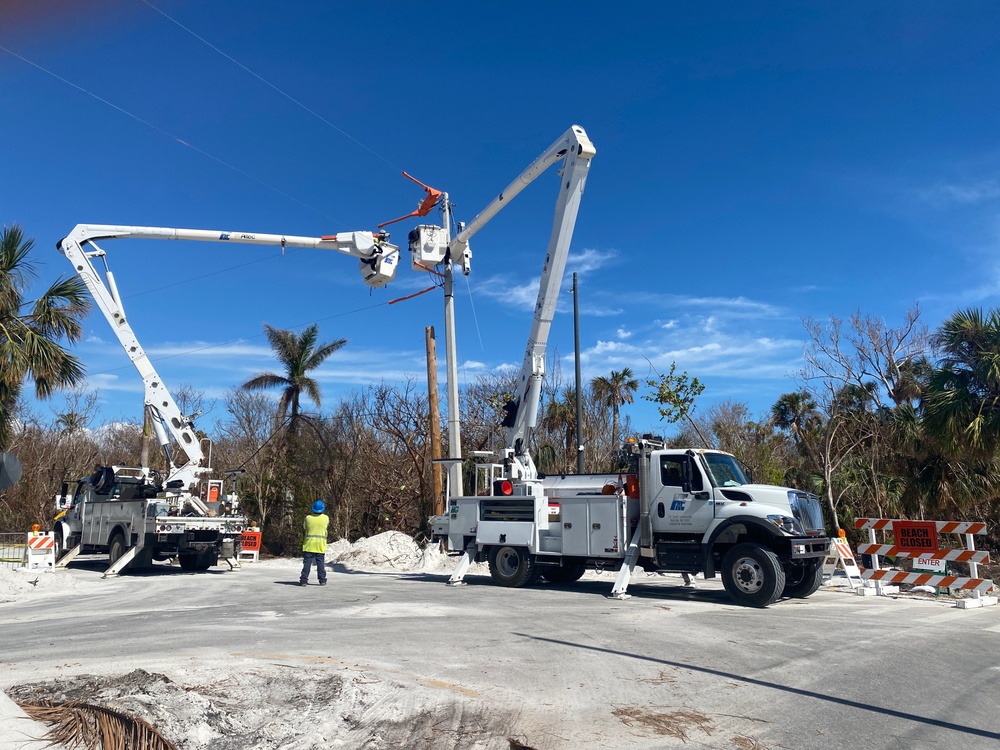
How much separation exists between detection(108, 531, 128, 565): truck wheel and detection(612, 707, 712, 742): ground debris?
16.0 metres

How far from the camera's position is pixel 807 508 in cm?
1330

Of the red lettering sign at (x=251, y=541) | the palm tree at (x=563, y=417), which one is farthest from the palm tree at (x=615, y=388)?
the red lettering sign at (x=251, y=541)

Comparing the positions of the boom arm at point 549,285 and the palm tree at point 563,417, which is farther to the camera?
the palm tree at point 563,417

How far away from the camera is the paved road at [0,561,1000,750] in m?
5.82

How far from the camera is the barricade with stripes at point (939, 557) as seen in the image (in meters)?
13.3

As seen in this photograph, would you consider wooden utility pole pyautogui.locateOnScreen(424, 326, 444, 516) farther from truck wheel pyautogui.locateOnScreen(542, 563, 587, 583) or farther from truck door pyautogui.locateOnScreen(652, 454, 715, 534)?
truck door pyautogui.locateOnScreen(652, 454, 715, 534)

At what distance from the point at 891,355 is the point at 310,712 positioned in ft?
95.5

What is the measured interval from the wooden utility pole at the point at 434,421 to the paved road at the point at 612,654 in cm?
807

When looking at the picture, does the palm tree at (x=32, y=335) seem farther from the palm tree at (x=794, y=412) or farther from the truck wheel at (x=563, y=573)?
the palm tree at (x=794, y=412)

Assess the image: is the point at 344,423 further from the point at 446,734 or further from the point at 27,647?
the point at 446,734

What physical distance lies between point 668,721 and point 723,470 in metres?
8.43

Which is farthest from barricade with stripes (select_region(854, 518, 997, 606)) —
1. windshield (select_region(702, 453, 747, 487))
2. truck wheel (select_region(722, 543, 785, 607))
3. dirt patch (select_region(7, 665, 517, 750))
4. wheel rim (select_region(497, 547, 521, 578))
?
dirt patch (select_region(7, 665, 517, 750))

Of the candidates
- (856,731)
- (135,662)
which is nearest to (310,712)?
(135,662)

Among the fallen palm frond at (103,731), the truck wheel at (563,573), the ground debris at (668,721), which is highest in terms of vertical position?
the fallen palm frond at (103,731)
